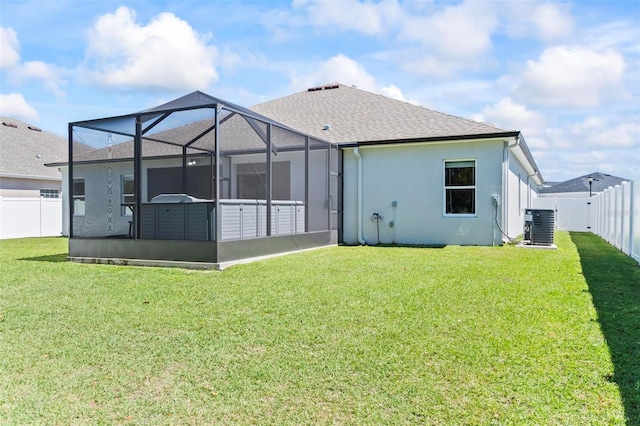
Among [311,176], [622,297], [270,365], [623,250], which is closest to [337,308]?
[270,365]

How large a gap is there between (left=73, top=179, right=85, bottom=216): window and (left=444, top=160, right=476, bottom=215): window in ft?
28.8

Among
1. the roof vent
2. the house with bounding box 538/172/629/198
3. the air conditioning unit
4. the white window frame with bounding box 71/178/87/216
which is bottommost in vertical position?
the air conditioning unit

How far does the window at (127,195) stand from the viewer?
363 inches

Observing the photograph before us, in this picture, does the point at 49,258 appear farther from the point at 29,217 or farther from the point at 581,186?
the point at 581,186

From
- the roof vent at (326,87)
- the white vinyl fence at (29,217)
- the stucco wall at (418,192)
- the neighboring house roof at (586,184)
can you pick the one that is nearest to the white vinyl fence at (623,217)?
the stucco wall at (418,192)

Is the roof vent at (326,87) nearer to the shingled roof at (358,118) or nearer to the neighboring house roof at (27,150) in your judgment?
the shingled roof at (358,118)

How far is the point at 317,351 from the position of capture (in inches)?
148

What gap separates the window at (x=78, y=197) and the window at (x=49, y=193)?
13.0m

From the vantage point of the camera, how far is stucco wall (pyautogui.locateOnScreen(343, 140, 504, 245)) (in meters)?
11.9

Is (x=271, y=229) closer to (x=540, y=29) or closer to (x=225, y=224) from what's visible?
(x=225, y=224)

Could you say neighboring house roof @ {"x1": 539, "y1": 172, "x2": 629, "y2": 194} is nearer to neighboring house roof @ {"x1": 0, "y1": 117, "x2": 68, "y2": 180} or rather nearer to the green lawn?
the green lawn

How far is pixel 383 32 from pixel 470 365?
9996mm

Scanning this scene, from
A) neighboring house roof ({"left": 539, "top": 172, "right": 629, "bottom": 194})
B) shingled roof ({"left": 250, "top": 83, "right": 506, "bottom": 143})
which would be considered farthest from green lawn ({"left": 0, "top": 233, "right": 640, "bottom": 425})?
neighboring house roof ({"left": 539, "top": 172, "right": 629, "bottom": 194})

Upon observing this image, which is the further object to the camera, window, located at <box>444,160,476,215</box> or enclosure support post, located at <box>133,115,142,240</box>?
window, located at <box>444,160,476,215</box>
